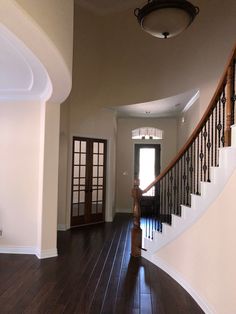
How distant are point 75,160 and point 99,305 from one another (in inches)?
158

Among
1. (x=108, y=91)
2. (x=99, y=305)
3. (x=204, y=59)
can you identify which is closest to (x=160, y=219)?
(x=99, y=305)

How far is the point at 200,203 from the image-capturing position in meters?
2.95

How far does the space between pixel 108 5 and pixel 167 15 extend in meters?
4.22

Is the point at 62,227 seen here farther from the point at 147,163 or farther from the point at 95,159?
the point at 147,163

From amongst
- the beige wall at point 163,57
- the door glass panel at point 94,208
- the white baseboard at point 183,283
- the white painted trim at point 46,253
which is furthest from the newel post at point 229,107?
the door glass panel at point 94,208

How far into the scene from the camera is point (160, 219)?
14.2ft

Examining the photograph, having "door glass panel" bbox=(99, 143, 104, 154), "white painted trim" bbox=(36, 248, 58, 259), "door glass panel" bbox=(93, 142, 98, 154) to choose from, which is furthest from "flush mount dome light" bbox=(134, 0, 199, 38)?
"door glass panel" bbox=(99, 143, 104, 154)

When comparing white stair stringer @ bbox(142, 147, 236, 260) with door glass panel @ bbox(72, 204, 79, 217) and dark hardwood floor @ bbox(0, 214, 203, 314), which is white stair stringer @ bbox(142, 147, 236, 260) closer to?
dark hardwood floor @ bbox(0, 214, 203, 314)

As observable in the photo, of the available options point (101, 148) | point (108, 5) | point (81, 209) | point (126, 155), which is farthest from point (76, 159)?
point (108, 5)

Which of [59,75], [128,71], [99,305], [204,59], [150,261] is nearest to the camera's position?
[99,305]

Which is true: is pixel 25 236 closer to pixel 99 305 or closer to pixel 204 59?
pixel 99 305

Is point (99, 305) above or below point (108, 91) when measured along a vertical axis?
below

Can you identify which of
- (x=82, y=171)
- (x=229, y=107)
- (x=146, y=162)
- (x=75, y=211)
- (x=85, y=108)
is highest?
(x=85, y=108)

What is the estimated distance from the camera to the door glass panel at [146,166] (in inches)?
321
